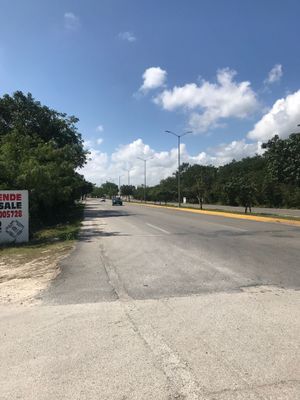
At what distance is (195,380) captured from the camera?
4133mm

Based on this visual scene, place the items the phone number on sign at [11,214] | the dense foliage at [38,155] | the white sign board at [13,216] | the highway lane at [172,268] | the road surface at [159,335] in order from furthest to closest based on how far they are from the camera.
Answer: the dense foliage at [38,155]
the phone number on sign at [11,214]
the white sign board at [13,216]
the highway lane at [172,268]
the road surface at [159,335]

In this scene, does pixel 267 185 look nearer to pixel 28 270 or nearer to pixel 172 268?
pixel 172 268

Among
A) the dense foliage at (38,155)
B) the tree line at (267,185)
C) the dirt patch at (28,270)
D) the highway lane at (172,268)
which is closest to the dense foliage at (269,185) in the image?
the tree line at (267,185)

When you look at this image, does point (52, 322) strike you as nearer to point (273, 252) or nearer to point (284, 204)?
point (273, 252)

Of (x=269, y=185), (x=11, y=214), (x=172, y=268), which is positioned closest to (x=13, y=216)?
(x=11, y=214)

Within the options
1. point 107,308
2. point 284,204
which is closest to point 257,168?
point 284,204

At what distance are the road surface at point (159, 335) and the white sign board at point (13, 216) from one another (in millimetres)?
6978

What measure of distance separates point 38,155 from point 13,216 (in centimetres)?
1217

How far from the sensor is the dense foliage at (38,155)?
21.3m

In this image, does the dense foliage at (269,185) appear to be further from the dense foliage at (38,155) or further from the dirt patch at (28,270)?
the dirt patch at (28,270)

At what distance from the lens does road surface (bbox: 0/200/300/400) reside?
405 cm

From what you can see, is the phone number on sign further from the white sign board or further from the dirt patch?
the dirt patch

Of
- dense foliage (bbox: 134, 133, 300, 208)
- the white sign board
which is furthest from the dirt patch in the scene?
dense foliage (bbox: 134, 133, 300, 208)

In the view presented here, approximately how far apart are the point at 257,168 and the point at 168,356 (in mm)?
98222
